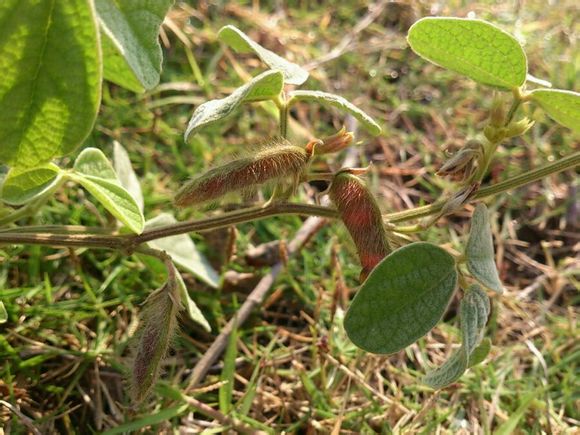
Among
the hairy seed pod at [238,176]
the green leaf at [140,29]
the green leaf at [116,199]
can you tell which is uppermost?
the green leaf at [140,29]

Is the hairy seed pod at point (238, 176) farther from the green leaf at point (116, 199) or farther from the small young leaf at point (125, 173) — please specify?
the small young leaf at point (125, 173)

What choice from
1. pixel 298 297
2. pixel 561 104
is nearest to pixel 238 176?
pixel 561 104

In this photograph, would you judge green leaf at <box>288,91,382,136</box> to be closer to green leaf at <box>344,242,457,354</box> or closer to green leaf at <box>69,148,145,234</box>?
green leaf at <box>344,242,457,354</box>

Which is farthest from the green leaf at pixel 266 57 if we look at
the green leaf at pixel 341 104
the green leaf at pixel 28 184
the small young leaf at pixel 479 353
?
the small young leaf at pixel 479 353

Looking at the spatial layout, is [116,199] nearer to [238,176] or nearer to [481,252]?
[238,176]

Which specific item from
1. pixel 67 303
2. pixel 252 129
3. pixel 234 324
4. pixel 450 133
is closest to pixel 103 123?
pixel 252 129

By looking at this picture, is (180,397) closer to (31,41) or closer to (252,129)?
(31,41)
